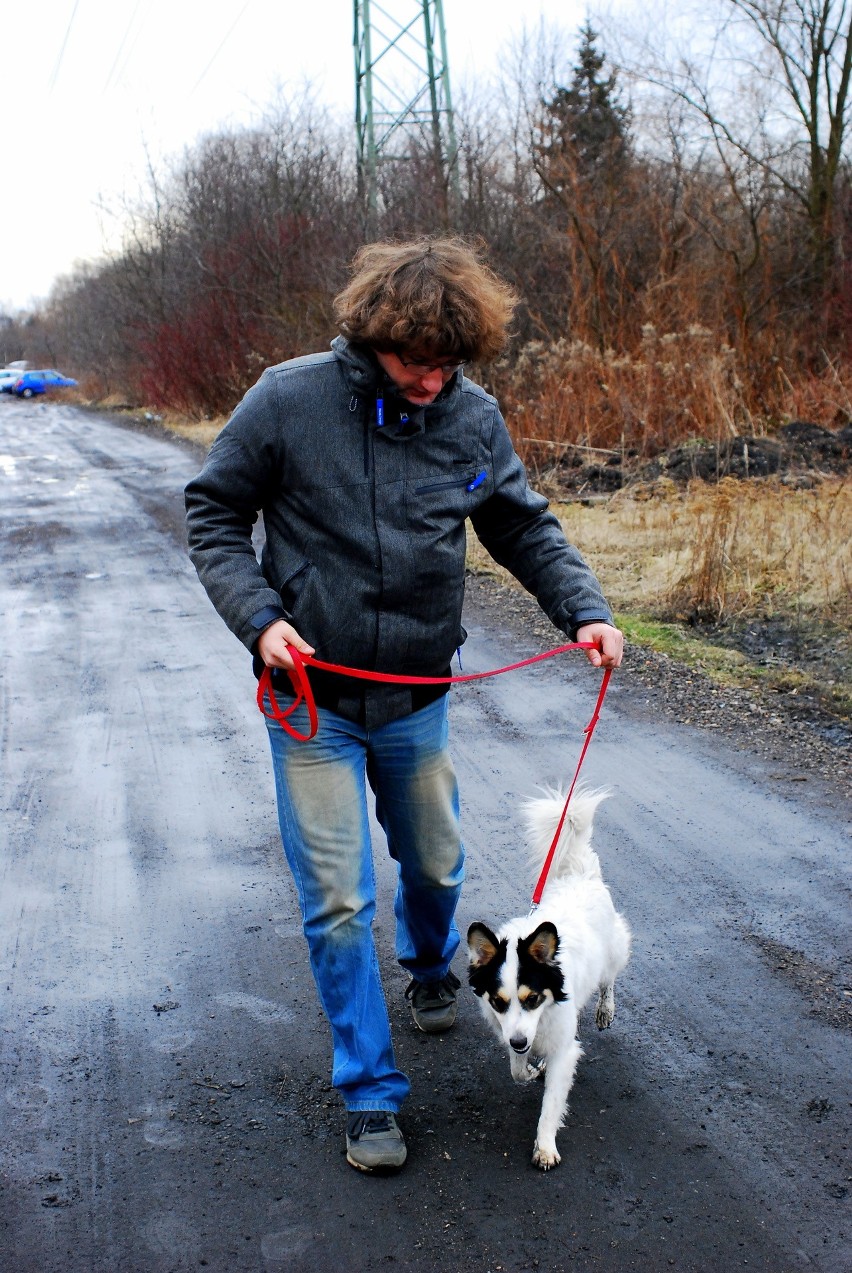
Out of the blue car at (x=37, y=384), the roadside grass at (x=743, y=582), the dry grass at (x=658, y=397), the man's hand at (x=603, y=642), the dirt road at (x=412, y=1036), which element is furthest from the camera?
the blue car at (x=37, y=384)

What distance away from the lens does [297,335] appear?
23250 mm

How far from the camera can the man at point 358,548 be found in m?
2.89

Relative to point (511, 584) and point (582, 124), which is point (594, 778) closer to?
point (511, 584)

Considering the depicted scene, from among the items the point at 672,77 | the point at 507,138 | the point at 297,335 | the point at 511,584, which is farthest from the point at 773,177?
the point at 511,584

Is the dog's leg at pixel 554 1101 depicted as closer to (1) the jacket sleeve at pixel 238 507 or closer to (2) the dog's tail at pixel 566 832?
(2) the dog's tail at pixel 566 832

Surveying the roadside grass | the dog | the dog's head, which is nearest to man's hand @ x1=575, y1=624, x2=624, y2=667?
the dog

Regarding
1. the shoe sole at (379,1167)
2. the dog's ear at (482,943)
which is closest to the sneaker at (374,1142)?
the shoe sole at (379,1167)

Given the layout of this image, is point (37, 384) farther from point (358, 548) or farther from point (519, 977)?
point (519, 977)

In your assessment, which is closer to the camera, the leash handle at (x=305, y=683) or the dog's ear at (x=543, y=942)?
the leash handle at (x=305, y=683)

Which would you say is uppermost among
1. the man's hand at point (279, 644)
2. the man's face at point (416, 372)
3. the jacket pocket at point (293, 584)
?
the man's face at point (416, 372)

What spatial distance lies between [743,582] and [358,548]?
626cm

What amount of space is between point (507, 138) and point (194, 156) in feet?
61.4

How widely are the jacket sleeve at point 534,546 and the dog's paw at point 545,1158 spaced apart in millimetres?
1355

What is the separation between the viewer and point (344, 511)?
9.64 ft
